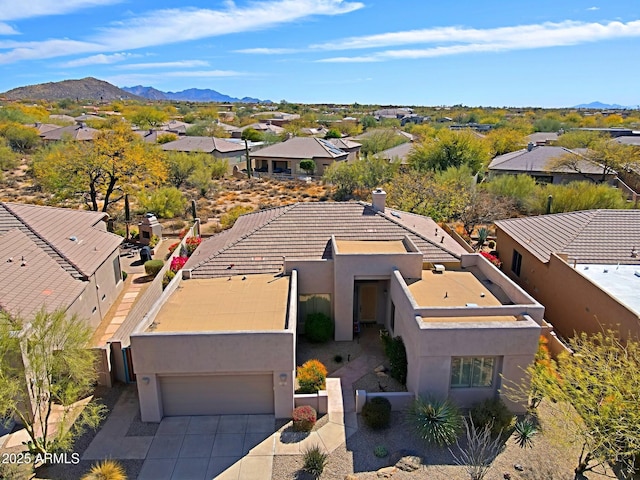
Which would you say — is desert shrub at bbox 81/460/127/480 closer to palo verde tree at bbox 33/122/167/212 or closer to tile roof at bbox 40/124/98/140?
palo verde tree at bbox 33/122/167/212

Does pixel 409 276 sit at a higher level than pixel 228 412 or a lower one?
higher

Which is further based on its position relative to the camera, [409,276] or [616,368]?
[409,276]

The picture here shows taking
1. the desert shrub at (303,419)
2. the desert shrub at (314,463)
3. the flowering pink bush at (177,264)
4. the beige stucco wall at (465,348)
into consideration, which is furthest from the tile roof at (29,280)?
the beige stucco wall at (465,348)

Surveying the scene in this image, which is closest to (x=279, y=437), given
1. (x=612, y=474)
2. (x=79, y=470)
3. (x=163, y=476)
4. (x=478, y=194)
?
(x=163, y=476)

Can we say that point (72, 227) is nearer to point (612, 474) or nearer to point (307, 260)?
point (307, 260)

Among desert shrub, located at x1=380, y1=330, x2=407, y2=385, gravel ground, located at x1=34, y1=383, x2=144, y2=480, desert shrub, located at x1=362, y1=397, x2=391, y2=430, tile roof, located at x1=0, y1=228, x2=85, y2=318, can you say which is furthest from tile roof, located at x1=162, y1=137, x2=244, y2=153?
desert shrub, located at x1=362, y1=397, x2=391, y2=430

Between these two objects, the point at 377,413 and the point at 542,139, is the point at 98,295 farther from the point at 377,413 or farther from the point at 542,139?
the point at 542,139
